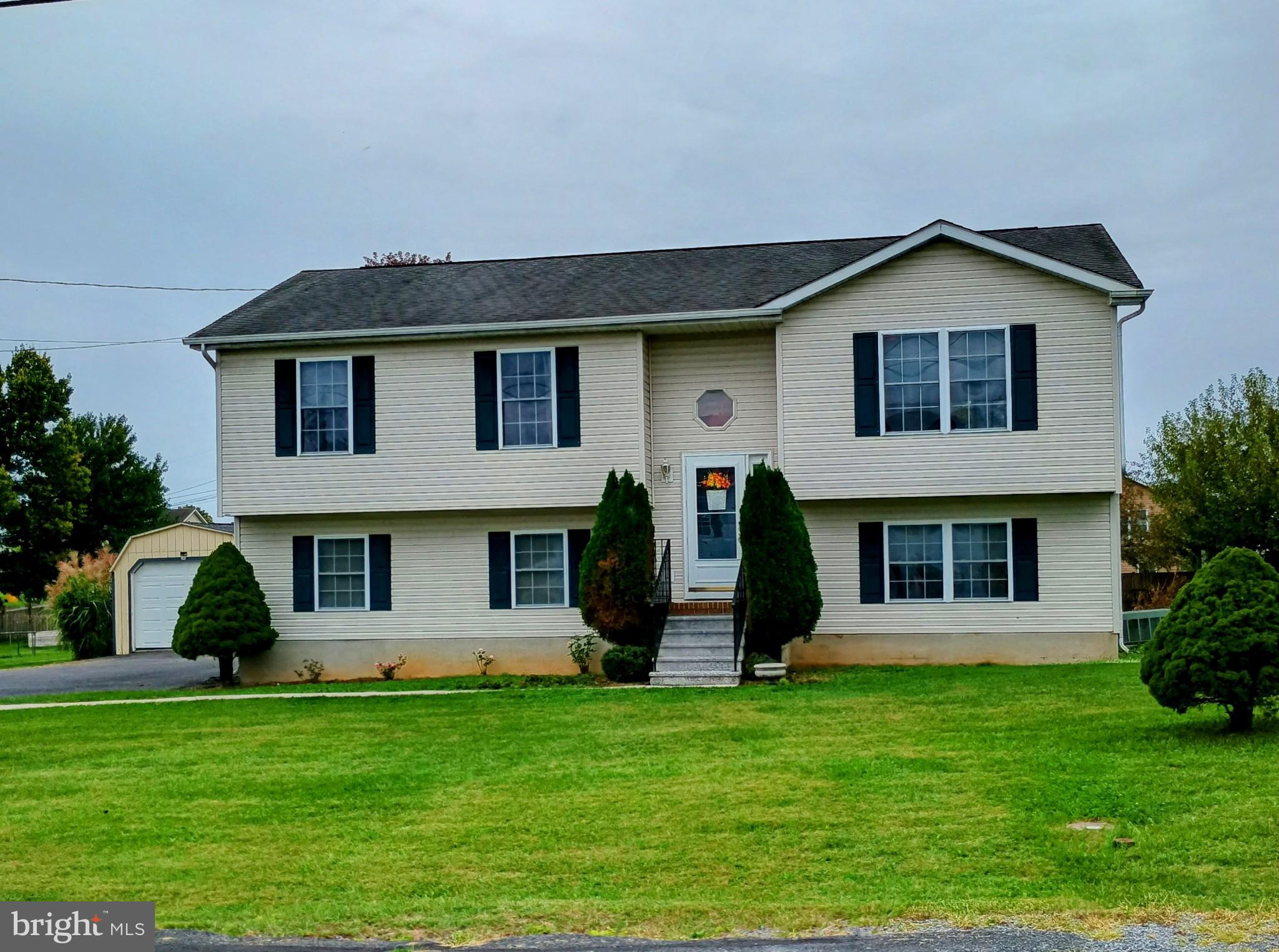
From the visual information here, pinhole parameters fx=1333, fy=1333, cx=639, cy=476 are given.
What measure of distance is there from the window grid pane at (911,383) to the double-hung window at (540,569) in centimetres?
567

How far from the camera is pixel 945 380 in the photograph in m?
A: 20.3

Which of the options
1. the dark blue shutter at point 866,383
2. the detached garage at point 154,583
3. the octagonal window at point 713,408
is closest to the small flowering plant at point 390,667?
the octagonal window at point 713,408

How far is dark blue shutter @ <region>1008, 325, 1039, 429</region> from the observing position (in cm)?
2005

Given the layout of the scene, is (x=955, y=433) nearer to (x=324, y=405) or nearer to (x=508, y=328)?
(x=508, y=328)

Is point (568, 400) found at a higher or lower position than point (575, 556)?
higher

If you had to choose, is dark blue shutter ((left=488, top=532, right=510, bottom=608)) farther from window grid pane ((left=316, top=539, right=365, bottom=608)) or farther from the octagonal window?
the octagonal window

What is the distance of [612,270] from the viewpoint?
2381 cm

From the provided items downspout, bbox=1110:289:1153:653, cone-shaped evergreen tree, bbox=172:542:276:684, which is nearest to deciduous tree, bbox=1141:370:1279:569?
downspout, bbox=1110:289:1153:653

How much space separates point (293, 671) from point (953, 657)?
10900 mm

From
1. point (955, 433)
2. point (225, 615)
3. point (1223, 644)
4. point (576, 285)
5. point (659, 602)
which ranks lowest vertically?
point (225, 615)

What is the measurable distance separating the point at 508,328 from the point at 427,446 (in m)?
2.37

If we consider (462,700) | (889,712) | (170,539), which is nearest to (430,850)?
(889,712)

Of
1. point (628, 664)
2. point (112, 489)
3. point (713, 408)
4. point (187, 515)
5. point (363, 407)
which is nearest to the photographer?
point (628, 664)

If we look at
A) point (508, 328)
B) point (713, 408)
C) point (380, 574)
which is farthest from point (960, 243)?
point (380, 574)
